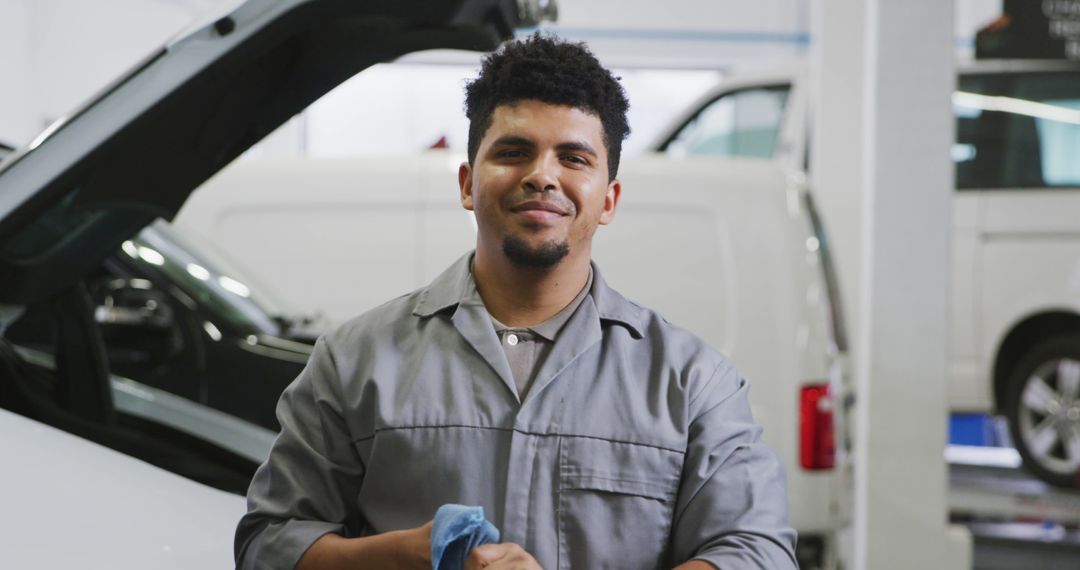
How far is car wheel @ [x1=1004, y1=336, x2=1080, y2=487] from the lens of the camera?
6609 millimetres

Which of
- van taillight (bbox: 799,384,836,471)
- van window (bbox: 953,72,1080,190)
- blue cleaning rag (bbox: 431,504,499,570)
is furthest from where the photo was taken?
van window (bbox: 953,72,1080,190)

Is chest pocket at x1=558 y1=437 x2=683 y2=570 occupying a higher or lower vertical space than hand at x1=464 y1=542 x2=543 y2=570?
higher

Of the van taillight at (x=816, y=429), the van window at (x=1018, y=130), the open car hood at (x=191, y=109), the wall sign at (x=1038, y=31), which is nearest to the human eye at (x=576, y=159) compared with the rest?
the open car hood at (x=191, y=109)

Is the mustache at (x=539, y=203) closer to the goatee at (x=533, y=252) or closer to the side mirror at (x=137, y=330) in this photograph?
the goatee at (x=533, y=252)

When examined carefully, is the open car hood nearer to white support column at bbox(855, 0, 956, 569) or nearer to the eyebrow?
the eyebrow

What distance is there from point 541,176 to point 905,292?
3.02 metres

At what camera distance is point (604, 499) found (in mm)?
986

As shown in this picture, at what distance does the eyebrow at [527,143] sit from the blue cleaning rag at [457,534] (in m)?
0.29

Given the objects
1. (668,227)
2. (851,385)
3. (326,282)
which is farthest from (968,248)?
(326,282)

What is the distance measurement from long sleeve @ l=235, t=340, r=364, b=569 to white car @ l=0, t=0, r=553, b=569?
37 centimetres

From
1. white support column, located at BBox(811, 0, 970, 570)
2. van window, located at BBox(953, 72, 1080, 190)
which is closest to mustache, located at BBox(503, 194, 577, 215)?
white support column, located at BBox(811, 0, 970, 570)

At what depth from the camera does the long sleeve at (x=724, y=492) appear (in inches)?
39.9

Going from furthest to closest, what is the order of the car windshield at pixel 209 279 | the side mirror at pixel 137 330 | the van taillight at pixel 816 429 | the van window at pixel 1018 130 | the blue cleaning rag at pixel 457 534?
the van window at pixel 1018 130
the van taillight at pixel 816 429
the car windshield at pixel 209 279
the side mirror at pixel 137 330
the blue cleaning rag at pixel 457 534

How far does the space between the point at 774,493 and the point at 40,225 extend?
103 cm
